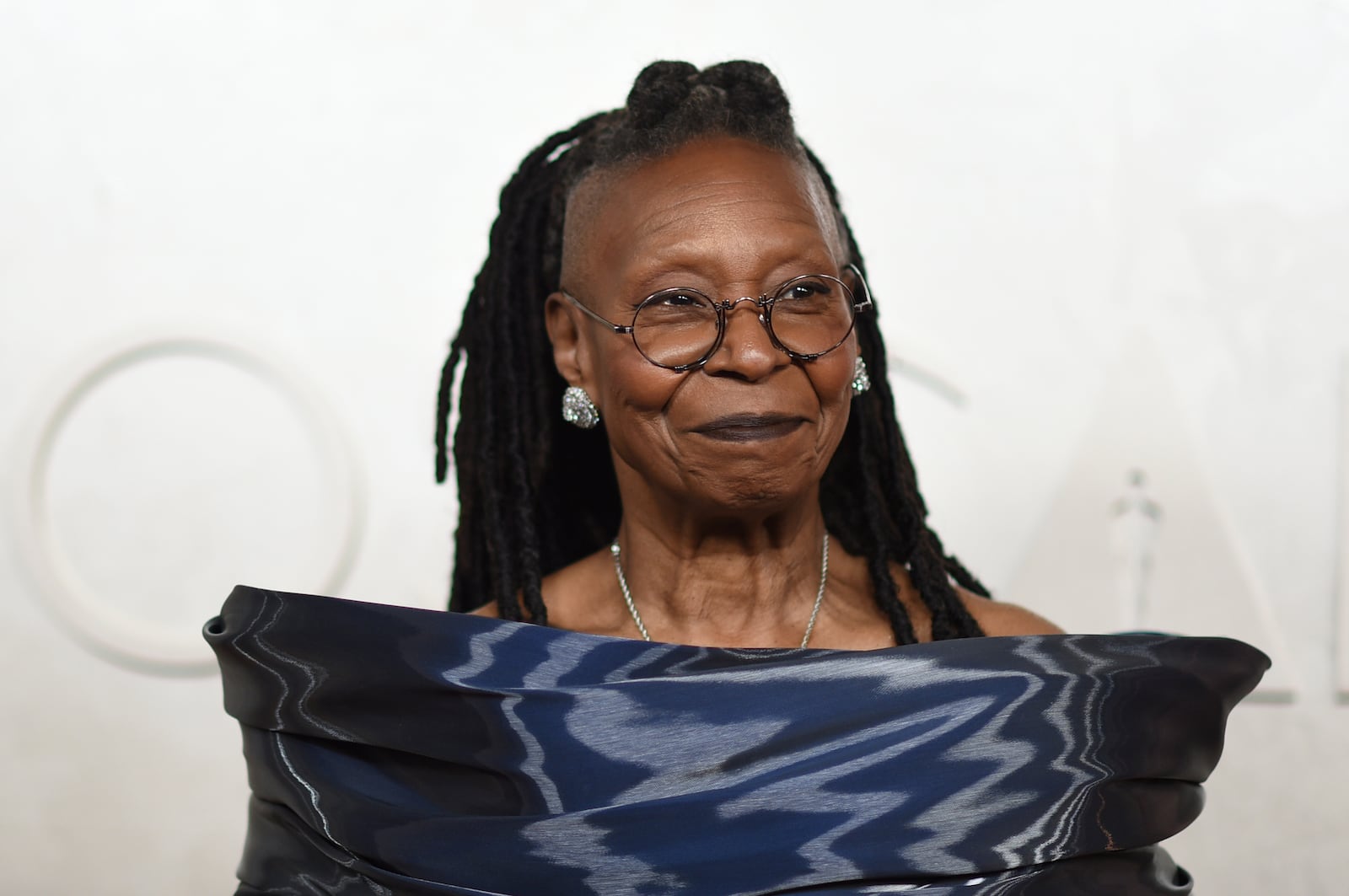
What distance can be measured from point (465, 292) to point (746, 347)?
1508mm

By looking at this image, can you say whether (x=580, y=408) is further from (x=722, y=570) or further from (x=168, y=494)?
(x=168, y=494)

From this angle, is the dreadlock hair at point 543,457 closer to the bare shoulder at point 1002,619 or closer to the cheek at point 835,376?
the bare shoulder at point 1002,619

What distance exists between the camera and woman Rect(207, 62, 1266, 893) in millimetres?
1709

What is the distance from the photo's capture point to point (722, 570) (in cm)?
208

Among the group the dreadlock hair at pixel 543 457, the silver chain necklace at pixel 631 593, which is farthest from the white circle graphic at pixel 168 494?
the silver chain necklace at pixel 631 593

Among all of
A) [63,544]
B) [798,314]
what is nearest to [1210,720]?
[798,314]

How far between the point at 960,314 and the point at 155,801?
2.11 m

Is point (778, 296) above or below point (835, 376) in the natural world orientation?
above

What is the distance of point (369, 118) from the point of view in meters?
3.23

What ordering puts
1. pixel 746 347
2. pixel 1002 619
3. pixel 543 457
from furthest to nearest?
pixel 543 457, pixel 1002 619, pixel 746 347

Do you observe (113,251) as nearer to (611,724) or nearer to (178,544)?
(178,544)

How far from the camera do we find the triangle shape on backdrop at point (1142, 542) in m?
3.16

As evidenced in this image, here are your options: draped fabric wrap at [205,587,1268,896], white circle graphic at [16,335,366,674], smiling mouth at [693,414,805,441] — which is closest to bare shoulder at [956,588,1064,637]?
draped fabric wrap at [205,587,1268,896]

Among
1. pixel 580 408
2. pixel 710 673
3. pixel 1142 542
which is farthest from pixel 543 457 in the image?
pixel 1142 542
